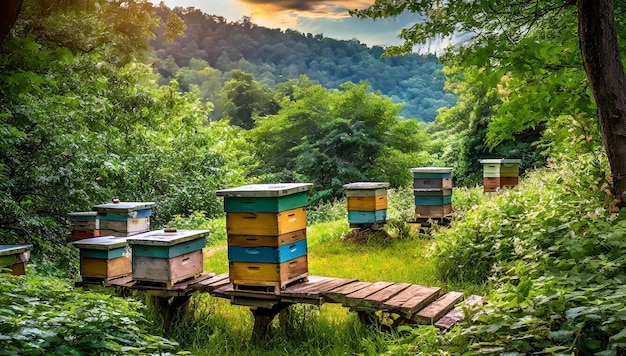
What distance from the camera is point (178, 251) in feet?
17.1

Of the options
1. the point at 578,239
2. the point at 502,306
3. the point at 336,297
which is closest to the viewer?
the point at 502,306

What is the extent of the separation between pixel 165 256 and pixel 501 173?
8.43 m

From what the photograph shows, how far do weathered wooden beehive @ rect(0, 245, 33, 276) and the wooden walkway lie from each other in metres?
0.95

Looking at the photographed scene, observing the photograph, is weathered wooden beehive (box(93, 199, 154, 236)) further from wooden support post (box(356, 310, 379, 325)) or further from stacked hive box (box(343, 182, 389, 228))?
wooden support post (box(356, 310, 379, 325))

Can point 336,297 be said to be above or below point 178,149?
below

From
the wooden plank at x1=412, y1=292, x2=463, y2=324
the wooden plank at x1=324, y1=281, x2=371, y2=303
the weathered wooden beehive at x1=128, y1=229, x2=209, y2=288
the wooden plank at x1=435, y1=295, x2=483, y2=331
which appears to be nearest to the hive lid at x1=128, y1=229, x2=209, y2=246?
the weathered wooden beehive at x1=128, y1=229, x2=209, y2=288

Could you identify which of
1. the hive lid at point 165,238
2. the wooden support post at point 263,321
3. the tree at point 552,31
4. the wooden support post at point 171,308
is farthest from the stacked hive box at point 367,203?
the wooden support post at point 263,321

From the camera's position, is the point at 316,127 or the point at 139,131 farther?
the point at 316,127

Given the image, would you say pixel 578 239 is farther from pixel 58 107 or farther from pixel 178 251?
pixel 58 107

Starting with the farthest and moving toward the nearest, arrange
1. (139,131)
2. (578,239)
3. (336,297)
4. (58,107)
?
1. (139,131)
2. (58,107)
3. (336,297)
4. (578,239)

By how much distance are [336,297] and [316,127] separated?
1832 centimetres

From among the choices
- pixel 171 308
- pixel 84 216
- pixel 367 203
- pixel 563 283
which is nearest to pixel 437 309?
pixel 563 283

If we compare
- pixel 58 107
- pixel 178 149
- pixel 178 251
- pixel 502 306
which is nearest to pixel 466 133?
pixel 178 149

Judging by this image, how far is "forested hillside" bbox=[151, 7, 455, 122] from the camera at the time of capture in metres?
43.0
